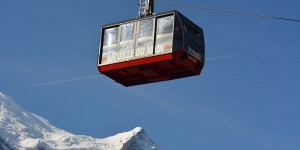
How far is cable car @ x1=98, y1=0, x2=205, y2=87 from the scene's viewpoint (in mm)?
39625

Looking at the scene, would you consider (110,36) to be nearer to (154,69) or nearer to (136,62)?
(136,62)

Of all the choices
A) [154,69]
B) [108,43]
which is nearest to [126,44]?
[108,43]

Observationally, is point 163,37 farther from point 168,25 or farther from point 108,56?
point 108,56

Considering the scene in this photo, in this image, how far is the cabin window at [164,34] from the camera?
3962 cm

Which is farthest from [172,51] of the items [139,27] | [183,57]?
[139,27]

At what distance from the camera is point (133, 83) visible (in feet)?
140

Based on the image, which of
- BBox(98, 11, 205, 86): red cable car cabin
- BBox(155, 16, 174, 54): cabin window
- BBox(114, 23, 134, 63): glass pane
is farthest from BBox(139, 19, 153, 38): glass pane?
BBox(114, 23, 134, 63): glass pane

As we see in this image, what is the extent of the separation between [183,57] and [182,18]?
2.54 m

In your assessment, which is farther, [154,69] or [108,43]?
[108,43]

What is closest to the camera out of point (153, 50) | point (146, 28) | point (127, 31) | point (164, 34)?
point (153, 50)

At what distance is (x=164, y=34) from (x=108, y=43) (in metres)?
4.38

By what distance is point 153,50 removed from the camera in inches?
1572

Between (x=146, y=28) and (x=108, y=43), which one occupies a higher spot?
(x=146, y=28)

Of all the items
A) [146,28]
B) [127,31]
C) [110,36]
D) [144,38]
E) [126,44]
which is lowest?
[126,44]
